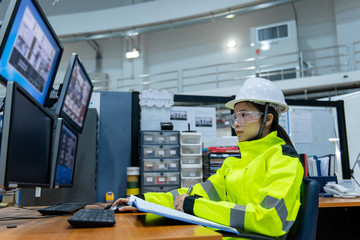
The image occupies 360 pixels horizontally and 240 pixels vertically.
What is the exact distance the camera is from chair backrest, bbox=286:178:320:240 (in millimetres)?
1139

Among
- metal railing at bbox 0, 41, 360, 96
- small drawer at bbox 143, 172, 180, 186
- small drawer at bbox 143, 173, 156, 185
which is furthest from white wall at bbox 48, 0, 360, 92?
small drawer at bbox 143, 173, 156, 185

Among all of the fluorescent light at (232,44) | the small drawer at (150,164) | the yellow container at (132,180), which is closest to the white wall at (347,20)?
the fluorescent light at (232,44)

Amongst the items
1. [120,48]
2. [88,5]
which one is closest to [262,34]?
[120,48]

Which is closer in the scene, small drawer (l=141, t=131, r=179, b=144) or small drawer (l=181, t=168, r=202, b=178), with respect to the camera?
small drawer (l=141, t=131, r=179, b=144)

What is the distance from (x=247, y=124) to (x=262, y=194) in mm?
416

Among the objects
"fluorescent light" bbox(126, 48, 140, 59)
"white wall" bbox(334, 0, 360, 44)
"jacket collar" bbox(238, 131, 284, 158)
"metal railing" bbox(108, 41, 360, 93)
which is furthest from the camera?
"fluorescent light" bbox(126, 48, 140, 59)

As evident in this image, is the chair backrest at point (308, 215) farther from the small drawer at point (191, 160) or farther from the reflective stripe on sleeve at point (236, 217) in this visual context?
the small drawer at point (191, 160)

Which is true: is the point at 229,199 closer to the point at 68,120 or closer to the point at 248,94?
the point at 248,94

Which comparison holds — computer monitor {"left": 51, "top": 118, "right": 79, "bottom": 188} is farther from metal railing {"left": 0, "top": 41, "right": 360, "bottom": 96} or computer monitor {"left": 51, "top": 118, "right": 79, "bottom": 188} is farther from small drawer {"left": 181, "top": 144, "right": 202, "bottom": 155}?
metal railing {"left": 0, "top": 41, "right": 360, "bottom": 96}

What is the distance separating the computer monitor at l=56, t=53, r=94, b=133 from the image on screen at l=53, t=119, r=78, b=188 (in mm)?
66

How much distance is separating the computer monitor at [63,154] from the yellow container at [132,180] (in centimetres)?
48

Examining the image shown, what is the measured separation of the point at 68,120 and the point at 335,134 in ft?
8.28

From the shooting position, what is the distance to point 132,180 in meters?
2.37

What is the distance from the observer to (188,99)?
107 inches
